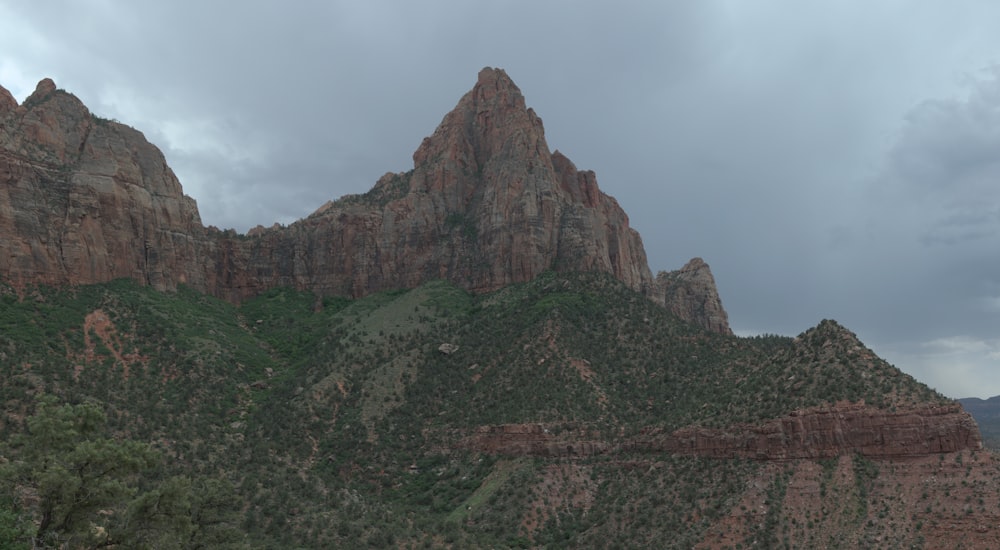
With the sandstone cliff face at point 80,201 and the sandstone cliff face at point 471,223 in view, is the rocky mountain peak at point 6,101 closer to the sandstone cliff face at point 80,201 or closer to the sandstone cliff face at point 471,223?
the sandstone cliff face at point 80,201

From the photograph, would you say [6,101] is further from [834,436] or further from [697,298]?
[697,298]

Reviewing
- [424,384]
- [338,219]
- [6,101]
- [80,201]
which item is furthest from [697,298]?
[6,101]

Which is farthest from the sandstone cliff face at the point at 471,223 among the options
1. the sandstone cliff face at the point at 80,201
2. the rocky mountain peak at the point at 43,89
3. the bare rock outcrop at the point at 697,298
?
the rocky mountain peak at the point at 43,89

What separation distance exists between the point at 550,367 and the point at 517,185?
4076cm

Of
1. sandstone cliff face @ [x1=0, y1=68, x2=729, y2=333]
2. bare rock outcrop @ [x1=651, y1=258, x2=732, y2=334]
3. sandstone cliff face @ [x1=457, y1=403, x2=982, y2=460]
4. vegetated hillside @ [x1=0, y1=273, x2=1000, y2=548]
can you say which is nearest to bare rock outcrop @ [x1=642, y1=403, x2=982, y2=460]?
sandstone cliff face @ [x1=457, y1=403, x2=982, y2=460]

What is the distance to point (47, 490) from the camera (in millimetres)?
28297

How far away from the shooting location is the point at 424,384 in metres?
85.1

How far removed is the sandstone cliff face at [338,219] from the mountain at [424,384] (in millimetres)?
400

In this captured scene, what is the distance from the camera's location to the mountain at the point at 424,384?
4772cm

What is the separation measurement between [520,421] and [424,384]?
1857cm

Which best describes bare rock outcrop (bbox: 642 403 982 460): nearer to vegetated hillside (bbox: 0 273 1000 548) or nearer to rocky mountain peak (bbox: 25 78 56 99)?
vegetated hillside (bbox: 0 273 1000 548)

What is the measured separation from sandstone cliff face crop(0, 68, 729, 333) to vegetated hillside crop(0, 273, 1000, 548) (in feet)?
18.7

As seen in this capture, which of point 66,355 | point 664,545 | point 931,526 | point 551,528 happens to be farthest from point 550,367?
point 66,355

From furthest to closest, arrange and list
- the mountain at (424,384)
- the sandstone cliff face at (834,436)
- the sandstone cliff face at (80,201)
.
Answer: the sandstone cliff face at (80,201) → the sandstone cliff face at (834,436) → the mountain at (424,384)
